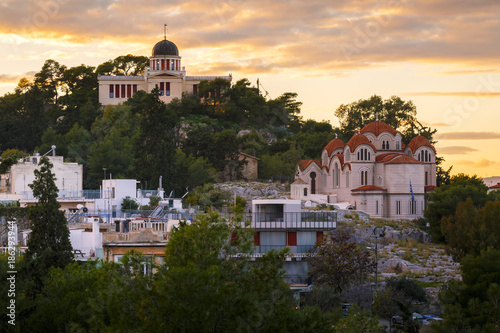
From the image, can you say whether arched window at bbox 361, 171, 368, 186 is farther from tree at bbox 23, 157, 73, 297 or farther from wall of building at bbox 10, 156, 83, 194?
tree at bbox 23, 157, 73, 297

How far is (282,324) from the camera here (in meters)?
27.2

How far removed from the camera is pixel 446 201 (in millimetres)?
85625

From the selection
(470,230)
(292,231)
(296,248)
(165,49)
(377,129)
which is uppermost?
(165,49)

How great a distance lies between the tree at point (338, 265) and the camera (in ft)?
168

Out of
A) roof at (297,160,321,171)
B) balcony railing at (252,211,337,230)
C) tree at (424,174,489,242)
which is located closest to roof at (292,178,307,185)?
roof at (297,160,321,171)

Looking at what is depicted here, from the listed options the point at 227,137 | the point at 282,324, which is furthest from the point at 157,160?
the point at 282,324

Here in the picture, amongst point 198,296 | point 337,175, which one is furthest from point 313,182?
point 198,296

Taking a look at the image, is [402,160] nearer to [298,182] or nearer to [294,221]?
[298,182]

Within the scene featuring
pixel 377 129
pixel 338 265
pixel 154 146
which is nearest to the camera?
pixel 338 265

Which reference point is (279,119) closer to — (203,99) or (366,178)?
(203,99)

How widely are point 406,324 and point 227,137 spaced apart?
62595 millimetres

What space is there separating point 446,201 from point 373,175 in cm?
1162

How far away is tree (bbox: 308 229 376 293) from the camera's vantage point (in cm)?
5131

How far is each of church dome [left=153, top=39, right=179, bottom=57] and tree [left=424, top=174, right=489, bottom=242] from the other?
3780cm
